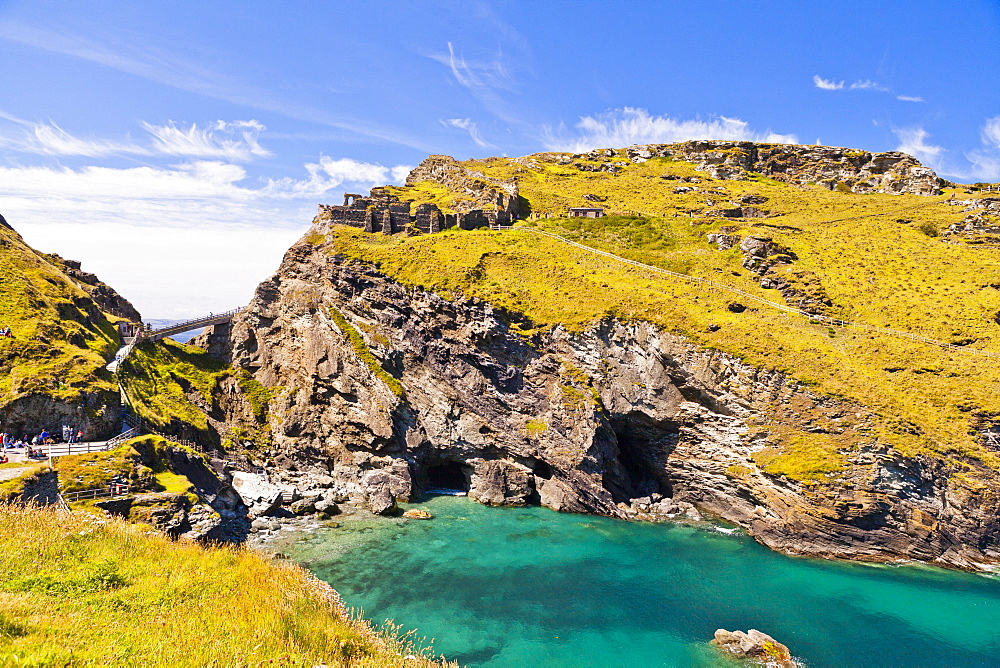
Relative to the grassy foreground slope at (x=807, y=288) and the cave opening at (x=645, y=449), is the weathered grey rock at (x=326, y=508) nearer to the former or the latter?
the grassy foreground slope at (x=807, y=288)

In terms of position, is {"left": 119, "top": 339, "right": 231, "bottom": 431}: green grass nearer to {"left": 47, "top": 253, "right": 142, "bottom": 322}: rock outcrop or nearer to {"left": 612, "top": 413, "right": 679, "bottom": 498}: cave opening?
{"left": 47, "top": 253, "right": 142, "bottom": 322}: rock outcrop

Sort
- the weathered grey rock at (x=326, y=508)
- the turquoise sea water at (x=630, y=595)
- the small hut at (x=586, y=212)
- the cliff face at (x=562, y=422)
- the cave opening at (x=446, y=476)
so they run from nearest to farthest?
1. the turquoise sea water at (x=630, y=595)
2. the cliff face at (x=562, y=422)
3. the weathered grey rock at (x=326, y=508)
4. the cave opening at (x=446, y=476)
5. the small hut at (x=586, y=212)

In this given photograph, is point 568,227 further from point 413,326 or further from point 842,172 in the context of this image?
point 842,172

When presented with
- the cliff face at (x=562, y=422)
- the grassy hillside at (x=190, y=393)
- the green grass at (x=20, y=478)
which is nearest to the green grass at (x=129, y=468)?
the green grass at (x=20, y=478)

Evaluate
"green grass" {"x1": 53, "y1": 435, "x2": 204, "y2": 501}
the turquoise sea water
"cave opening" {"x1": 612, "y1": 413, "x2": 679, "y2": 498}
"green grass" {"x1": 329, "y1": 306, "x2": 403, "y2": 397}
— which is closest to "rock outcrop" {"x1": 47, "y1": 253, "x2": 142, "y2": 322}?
"green grass" {"x1": 329, "y1": 306, "x2": 403, "y2": 397}

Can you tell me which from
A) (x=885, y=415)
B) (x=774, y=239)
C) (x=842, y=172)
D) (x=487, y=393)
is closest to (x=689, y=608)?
(x=885, y=415)

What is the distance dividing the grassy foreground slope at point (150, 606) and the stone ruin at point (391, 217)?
64.6 m

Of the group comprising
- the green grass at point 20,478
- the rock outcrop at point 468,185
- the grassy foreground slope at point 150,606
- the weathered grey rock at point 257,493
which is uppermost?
the rock outcrop at point 468,185

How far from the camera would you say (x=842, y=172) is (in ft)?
367

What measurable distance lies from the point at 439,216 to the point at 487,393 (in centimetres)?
3342

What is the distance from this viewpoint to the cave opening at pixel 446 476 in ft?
193

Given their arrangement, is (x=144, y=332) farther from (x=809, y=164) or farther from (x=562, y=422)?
(x=809, y=164)

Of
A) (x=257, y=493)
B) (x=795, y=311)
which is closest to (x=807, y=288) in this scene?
(x=795, y=311)

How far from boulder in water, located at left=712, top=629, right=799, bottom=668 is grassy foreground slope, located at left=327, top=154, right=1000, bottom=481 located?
20.0 meters
